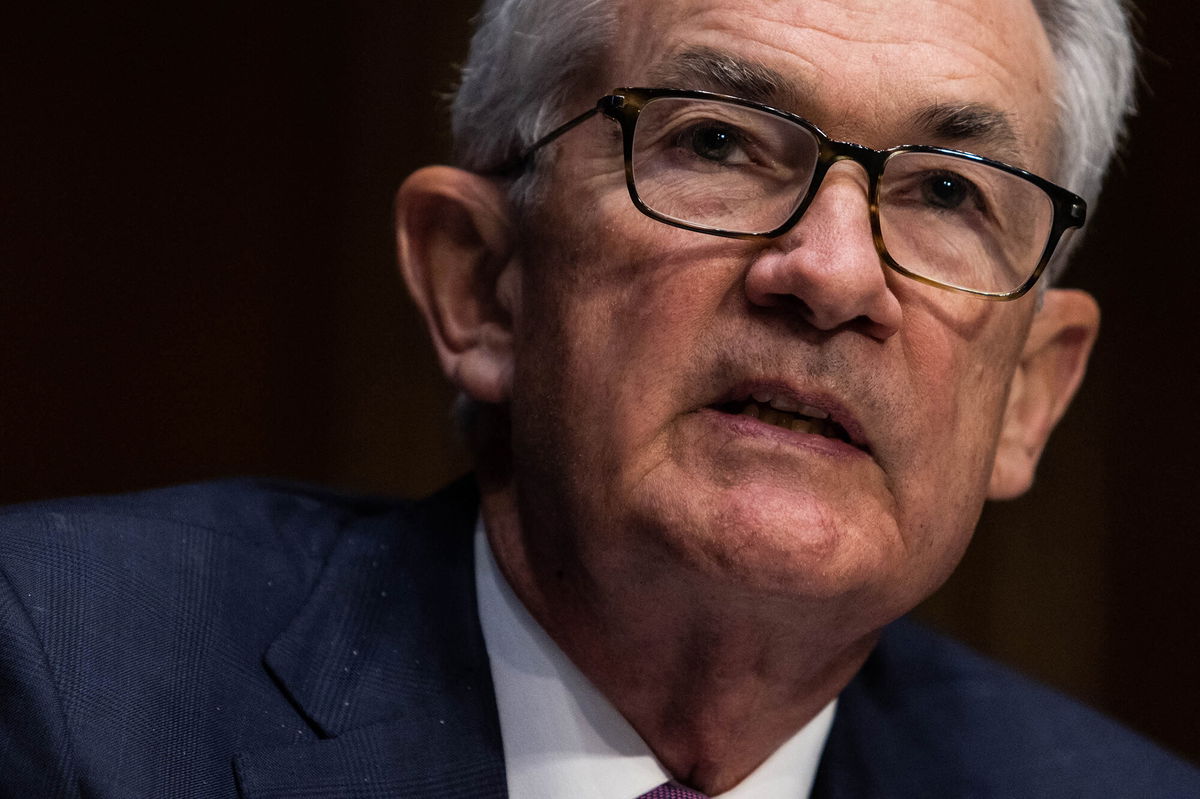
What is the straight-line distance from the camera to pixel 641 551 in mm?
1413

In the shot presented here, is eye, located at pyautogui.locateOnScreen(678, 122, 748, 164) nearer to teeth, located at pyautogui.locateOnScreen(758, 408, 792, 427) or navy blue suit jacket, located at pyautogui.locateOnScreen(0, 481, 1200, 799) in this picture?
teeth, located at pyautogui.locateOnScreen(758, 408, 792, 427)

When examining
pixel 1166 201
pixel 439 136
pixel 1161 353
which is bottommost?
pixel 1161 353

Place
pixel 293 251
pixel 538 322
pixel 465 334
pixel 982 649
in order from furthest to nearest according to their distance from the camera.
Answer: pixel 982 649, pixel 293 251, pixel 465 334, pixel 538 322

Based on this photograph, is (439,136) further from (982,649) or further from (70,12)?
(982,649)

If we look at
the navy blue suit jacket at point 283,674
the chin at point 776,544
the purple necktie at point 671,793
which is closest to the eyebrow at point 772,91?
the chin at point 776,544

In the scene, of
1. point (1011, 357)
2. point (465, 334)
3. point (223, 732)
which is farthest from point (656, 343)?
point (223, 732)

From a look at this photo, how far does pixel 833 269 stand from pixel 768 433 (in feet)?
0.61

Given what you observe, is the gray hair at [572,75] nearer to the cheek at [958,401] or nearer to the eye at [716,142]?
the eye at [716,142]

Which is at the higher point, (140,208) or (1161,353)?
(140,208)

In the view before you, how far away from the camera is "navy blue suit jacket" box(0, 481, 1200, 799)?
1307mm

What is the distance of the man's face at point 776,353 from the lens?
1.35 meters

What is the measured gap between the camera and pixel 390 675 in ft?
5.00

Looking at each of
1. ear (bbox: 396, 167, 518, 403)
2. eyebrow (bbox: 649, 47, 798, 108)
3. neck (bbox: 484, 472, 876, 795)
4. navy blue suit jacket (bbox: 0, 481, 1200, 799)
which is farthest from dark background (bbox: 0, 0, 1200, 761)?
eyebrow (bbox: 649, 47, 798, 108)

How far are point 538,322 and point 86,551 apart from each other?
587mm
